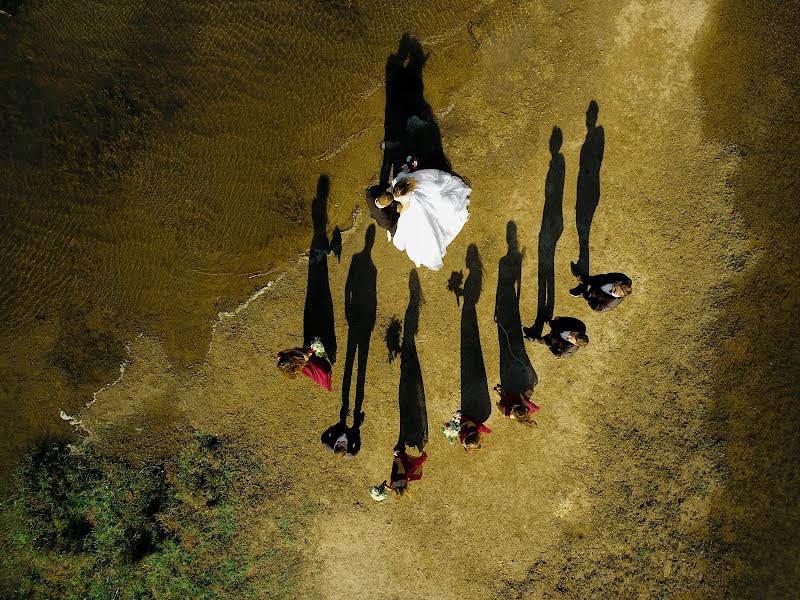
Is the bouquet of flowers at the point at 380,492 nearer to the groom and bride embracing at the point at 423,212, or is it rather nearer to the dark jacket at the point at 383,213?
the groom and bride embracing at the point at 423,212

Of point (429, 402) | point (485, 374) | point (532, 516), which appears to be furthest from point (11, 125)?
point (532, 516)

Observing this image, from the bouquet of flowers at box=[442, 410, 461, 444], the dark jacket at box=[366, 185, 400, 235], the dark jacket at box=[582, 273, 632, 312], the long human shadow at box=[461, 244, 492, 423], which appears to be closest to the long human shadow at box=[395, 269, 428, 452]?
the bouquet of flowers at box=[442, 410, 461, 444]

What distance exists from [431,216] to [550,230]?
6.60 feet

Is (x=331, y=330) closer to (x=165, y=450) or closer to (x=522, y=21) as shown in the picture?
(x=165, y=450)

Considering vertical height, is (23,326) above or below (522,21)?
below

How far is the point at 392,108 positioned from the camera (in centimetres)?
748

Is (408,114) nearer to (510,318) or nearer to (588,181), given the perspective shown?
(588,181)

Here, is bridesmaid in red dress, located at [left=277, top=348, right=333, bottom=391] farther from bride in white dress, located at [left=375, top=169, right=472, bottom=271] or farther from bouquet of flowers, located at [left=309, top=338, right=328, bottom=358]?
bride in white dress, located at [left=375, top=169, right=472, bottom=271]

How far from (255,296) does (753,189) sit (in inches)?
315

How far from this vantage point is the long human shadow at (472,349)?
24.3ft

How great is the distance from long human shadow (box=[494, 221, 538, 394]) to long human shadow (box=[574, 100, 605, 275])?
3.31 feet

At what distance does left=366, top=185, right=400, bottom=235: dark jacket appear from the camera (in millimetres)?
6586

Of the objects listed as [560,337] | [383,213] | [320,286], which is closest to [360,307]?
[320,286]

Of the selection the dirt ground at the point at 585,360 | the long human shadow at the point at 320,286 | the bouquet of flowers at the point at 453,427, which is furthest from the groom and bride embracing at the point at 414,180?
the bouquet of flowers at the point at 453,427
